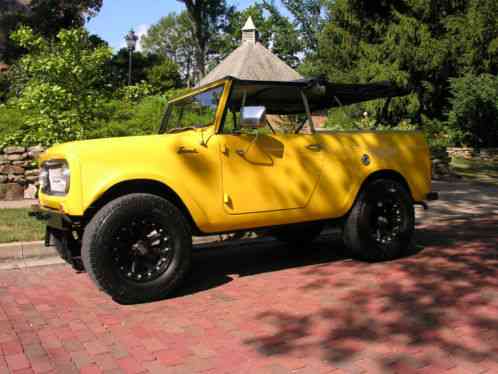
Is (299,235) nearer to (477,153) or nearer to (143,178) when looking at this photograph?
(143,178)

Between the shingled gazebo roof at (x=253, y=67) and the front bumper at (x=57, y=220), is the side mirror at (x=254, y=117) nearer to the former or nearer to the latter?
the front bumper at (x=57, y=220)

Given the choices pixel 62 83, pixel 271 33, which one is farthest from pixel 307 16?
pixel 62 83

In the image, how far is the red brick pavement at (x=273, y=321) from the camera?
3020 mm

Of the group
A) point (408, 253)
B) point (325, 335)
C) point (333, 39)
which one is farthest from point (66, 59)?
point (333, 39)

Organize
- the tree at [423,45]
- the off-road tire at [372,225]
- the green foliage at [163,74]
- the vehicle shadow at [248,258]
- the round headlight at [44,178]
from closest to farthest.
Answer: the round headlight at [44,178] → the vehicle shadow at [248,258] → the off-road tire at [372,225] → the tree at [423,45] → the green foliage at [163,74]

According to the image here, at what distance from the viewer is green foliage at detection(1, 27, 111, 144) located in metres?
8.55

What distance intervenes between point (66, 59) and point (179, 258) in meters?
5.73

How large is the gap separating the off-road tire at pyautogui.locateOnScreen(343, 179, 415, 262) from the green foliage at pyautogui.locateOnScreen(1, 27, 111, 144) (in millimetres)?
5729

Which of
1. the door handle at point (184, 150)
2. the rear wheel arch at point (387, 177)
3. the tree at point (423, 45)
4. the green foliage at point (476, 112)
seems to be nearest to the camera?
the door handle at point (184, 150)

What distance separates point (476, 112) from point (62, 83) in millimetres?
18763

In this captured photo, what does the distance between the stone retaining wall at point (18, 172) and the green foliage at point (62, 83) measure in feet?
1.81

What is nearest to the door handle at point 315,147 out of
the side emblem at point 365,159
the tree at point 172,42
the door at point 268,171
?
the door at point 268,171

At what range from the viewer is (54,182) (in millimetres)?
4355

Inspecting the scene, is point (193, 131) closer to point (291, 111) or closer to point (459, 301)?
point (291, 111)
